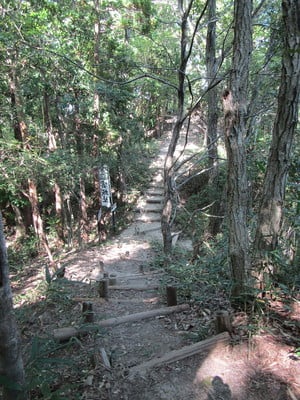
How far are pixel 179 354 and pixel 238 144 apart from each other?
1977mm

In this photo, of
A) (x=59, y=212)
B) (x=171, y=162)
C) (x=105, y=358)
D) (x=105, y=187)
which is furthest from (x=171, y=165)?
(x=59, y=212)

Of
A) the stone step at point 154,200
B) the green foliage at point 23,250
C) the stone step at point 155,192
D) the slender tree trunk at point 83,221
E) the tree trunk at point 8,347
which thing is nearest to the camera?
the tree trunk at point 8,347

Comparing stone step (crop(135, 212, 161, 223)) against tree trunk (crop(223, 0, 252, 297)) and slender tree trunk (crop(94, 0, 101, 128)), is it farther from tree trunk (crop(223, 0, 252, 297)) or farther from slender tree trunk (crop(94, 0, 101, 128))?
tree trunk (crop(223, 0, 252, 297))

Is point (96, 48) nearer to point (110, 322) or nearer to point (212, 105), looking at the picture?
point (212, 105)

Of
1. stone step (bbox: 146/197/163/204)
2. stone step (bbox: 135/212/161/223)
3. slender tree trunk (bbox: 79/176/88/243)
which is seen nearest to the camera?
slender tree trunk (bbox: 79/176/88/243)

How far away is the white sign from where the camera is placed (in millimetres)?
8875

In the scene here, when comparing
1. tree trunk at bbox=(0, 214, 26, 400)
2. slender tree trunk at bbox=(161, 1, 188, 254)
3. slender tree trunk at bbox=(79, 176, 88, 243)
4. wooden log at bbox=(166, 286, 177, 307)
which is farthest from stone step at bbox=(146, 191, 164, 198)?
tree trunk at bbox=(0, 214, 26, 400)

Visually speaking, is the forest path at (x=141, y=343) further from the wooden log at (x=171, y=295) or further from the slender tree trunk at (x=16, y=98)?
the slender tree trunk at (x=16, y=98)

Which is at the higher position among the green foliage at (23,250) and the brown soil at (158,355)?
the brown soil at (158,355)

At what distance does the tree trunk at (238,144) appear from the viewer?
2.53 metres

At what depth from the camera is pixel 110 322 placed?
10.2 feet

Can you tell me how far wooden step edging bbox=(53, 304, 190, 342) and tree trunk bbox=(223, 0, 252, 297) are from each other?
0.93m

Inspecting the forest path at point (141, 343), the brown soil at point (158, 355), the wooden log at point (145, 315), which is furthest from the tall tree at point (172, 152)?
the wooden log at point (145, 315)

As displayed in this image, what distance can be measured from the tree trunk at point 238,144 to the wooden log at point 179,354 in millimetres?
496
